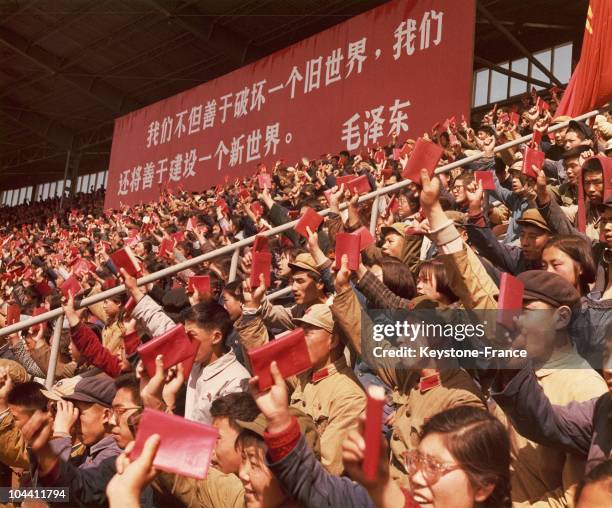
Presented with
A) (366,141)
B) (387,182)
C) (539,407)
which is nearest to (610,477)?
(539,407)

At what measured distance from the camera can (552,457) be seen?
6.22ft

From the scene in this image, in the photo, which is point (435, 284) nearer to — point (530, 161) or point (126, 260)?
point (530, 161)

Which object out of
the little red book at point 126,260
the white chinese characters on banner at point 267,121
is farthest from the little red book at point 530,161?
the white chinese characters on banner at point 267,121

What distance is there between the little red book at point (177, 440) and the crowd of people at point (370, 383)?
0.04ft

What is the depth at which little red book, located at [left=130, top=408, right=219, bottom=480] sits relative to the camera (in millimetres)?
1420

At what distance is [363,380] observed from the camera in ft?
8.88

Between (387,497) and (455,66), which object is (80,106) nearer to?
(455,66)

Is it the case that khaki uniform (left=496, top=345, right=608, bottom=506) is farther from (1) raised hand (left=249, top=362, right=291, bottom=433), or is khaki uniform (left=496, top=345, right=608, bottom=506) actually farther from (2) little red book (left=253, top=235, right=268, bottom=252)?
(2) little red book (left=253, top=235, right=268, bottom=252)

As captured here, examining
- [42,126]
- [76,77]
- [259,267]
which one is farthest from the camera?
[42,126]

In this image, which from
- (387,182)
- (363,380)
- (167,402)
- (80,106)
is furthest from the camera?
(80,106)

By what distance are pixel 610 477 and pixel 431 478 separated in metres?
0.35

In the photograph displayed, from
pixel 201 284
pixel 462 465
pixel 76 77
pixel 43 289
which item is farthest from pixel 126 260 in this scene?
pixel 76 77

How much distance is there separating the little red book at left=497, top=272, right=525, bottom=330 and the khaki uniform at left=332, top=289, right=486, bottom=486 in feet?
1.20

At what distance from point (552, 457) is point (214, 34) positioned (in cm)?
1296
